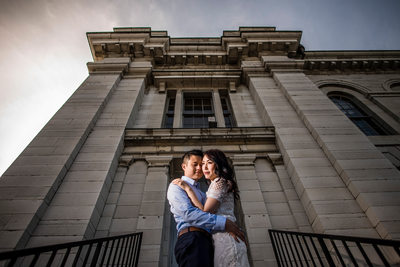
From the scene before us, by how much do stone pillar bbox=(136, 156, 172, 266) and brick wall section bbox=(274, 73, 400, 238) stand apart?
3.92 metres

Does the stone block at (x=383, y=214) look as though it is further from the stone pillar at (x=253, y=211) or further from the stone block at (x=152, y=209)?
the stone block at (x=152, y=209)

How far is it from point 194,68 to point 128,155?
6570 millimetres

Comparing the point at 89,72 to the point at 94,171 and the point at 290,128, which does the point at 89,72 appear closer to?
the point at 94,171

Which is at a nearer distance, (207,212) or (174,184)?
(207,212)

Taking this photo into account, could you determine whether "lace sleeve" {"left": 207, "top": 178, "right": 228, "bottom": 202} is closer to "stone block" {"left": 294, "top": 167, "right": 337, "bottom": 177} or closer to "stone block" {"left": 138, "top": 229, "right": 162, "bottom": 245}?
"stone block" {"left": 138, "top": 229, "right": 162, "bottom": 245}

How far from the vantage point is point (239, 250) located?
194 centimetres

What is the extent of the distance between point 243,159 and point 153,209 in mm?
2975

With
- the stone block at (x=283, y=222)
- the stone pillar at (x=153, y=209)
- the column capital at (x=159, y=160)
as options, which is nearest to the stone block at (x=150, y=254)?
the stone pillar at (x=153, y=209)

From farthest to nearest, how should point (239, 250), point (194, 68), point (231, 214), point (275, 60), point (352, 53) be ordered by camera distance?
point (352, 53) → point (194, 68) → point (275, 60) → point (231, 214) → point (239, 250)

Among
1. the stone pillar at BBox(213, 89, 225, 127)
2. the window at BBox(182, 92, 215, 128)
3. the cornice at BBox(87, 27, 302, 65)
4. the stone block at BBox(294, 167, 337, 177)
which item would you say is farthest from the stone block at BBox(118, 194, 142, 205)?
the cornice at BBox(87, 27, 302, 65)

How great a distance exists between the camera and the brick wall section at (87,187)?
12.4ft

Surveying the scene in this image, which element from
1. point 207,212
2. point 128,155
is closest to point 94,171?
point 128,155

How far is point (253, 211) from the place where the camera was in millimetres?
4574

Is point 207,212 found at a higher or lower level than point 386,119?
lower
